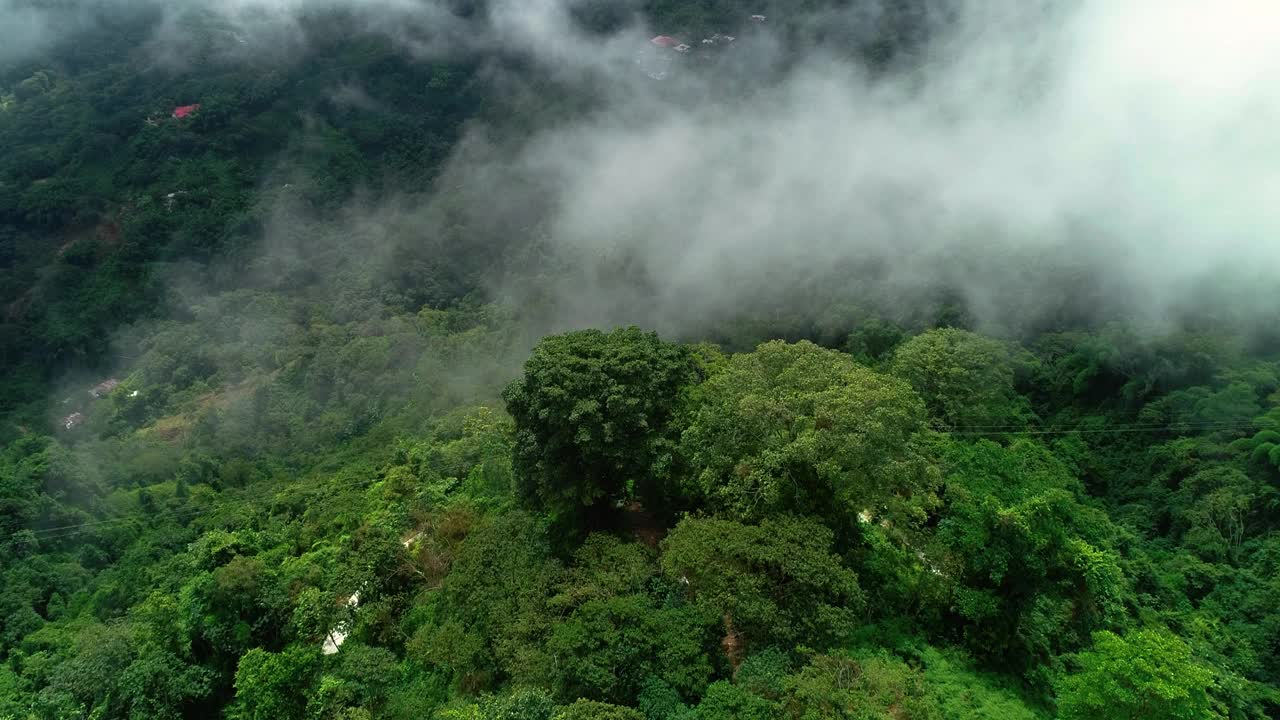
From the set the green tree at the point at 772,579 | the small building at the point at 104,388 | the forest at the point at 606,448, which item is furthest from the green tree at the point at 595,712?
the small building at the point at 104,388

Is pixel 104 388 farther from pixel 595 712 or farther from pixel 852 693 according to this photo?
pixel 852 693

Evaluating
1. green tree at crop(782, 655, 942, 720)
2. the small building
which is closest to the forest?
green tree at crop(782, 655, 942, 720)

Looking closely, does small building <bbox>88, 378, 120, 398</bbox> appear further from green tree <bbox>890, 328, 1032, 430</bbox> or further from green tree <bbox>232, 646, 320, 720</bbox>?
green tree <bbox>890, 328, 1032, 430</bbox>

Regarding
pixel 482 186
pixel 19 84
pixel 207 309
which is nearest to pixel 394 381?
pixel 207 309

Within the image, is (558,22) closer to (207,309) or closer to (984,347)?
(207,309)

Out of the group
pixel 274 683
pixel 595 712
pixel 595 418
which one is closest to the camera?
pixel 595 712

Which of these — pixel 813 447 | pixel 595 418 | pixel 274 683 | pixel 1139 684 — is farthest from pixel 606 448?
pixel 1139 684
